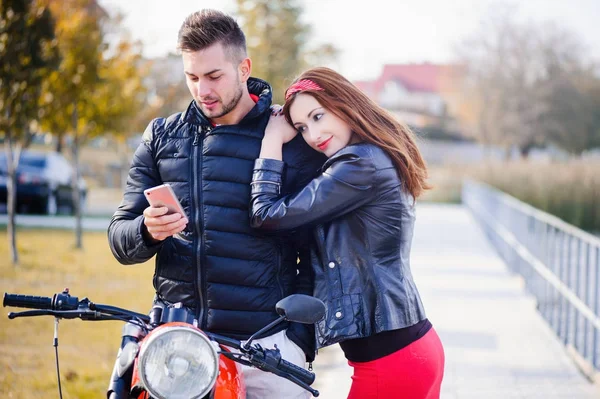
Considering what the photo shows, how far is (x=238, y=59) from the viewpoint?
2.98 m

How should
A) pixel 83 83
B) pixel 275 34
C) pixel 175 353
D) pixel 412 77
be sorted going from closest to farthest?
1. pixel 175 353
2. pixel 83 83
3. pixel 275 34
4. pixel 412 77

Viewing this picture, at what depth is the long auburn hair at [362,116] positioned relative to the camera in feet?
9.73

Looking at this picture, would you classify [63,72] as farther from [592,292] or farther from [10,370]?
[592,292]

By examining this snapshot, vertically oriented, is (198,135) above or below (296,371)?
above

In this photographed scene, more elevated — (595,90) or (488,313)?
(595,90)

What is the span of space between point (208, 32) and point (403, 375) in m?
1.36

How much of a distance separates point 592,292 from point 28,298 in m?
5.98

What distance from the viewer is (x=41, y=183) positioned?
68.4ft

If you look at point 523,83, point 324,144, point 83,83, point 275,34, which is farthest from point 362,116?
point 523,83

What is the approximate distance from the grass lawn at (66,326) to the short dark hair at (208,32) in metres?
3.16

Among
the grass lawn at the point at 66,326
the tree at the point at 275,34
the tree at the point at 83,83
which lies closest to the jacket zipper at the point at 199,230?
the grass lawn at the point at 66,326

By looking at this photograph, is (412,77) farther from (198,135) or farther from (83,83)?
(198,135)

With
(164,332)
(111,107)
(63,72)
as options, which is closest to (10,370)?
(164,332)

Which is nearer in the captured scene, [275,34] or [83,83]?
[83,83]
